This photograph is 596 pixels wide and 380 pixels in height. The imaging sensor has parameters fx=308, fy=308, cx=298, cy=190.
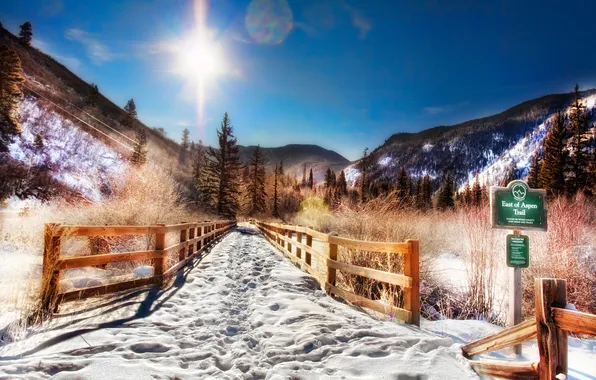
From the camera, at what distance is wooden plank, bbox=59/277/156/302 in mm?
4416

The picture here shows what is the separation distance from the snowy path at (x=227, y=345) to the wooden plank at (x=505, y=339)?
0.16 m

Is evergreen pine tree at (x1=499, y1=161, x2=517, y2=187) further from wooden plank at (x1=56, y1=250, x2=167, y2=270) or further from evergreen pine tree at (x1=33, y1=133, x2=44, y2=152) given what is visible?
evergreen pine tree at (x1=33, y1=133, x2=44, y2=152)

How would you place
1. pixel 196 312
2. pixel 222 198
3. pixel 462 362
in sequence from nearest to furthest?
1. pixel 462 362
2. pixel 196 312
3. pixel 222 198

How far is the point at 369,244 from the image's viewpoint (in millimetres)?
4758

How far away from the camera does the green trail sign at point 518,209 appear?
407 centimetres

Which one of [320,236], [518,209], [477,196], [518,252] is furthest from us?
[477,196]

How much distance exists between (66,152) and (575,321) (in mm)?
47373

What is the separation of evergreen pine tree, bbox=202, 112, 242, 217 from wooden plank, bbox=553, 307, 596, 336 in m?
37.8

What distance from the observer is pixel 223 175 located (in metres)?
39.6

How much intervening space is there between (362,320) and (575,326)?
2563mm

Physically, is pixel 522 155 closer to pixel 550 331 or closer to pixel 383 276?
pixel 383 276

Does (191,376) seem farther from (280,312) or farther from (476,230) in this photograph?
(476,230)

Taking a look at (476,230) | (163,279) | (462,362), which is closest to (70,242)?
(163,279)

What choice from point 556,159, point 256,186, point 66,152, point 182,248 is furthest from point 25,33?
point 556,159
